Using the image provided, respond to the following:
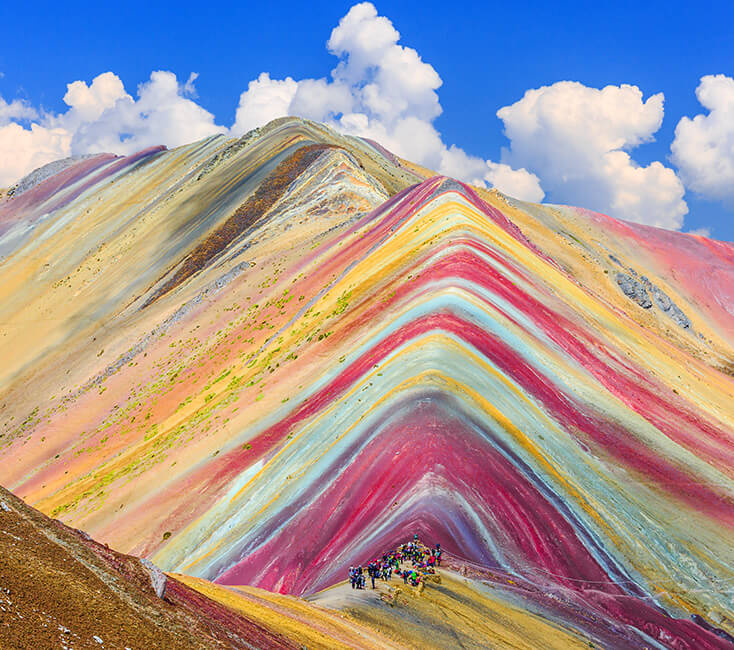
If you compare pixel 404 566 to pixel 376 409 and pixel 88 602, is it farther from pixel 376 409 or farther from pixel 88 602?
pixel 376 409

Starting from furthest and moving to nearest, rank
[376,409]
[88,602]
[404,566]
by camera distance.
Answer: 1. [376,409]
2. [404,566]
3. [88,602]

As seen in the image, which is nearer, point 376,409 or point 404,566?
point 404,566

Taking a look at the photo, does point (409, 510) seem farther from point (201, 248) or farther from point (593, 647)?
point (201, 248)

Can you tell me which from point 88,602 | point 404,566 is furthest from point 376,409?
point 88,602

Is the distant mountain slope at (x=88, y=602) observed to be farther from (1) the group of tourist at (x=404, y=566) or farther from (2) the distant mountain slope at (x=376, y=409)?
(2) the distant mountain slope at (x=376, y=409)

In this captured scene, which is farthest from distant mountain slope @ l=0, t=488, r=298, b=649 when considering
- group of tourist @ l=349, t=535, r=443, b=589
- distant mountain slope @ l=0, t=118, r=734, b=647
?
distant mountain slope @ l=0, t=118, r=734, b=647

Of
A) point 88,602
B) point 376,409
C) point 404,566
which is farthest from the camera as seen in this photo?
point 376,409
